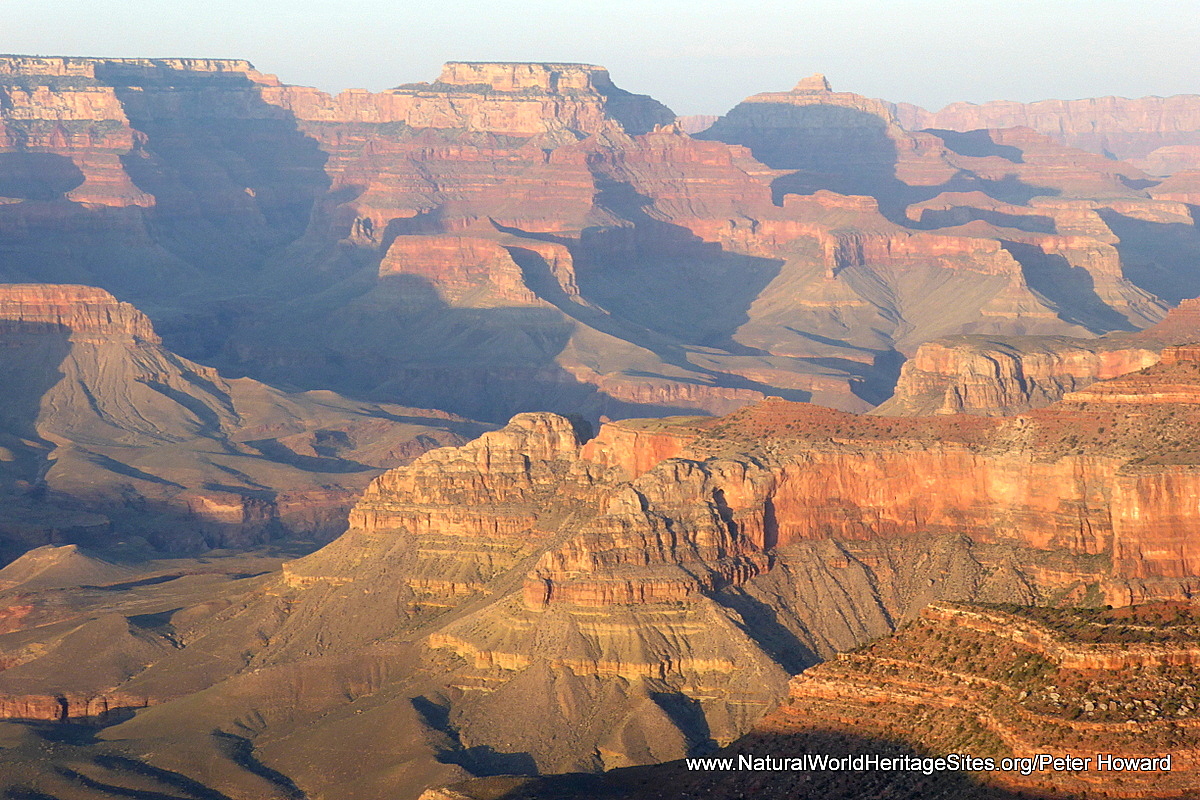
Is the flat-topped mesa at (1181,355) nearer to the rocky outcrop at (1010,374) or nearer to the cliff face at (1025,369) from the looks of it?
the rocky outcrop at (1010,374)

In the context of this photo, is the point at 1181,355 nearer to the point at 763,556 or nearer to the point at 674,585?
the point at 763,556

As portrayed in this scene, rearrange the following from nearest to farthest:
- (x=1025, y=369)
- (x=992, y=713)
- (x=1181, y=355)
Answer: (x=992, y=713)
(x=1181, y=355)
(x=1025, y=369)

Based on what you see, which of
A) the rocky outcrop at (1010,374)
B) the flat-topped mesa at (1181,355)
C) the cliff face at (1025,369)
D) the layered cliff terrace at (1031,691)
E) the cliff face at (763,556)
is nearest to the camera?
the layered cliff terrace at (1031,691)

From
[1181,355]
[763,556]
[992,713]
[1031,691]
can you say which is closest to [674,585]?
[763,556]

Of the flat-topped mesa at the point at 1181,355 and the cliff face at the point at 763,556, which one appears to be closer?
the cliff face at the point at 763,556

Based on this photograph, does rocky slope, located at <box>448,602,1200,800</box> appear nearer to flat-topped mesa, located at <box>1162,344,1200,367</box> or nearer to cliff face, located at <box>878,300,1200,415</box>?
flat-topped mesa, located at <box>1162,344,1200,367</box>

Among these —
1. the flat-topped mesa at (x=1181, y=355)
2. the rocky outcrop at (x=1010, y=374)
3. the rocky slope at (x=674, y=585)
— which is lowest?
the rocky slope at (x=674, y=585)

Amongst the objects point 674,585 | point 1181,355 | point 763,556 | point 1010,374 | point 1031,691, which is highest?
point 1181,355

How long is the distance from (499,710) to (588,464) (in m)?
22.2

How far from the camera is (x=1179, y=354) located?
3976 inches

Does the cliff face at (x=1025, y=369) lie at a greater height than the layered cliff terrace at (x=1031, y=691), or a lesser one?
greater

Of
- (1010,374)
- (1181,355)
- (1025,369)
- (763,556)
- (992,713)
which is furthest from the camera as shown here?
(1025,369)

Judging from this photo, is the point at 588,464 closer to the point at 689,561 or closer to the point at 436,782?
the point at 689,561

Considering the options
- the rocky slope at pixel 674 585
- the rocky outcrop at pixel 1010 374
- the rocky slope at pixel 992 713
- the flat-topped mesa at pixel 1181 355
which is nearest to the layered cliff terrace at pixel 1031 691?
the rocky slope at pixel 992 713
